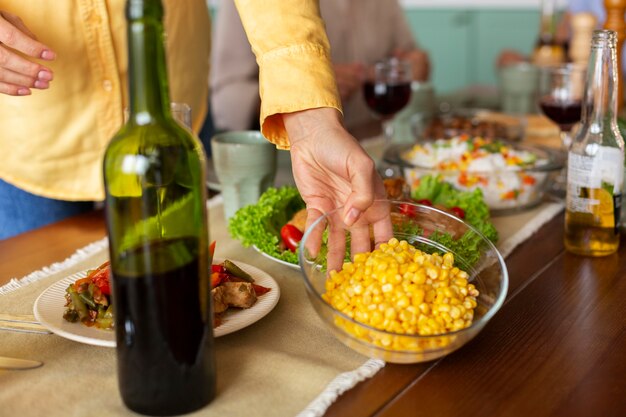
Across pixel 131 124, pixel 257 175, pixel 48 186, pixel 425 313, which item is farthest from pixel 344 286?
pixel 48 186

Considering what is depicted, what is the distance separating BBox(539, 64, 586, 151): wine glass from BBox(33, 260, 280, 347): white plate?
3.64 feet

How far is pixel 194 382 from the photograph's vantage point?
0.80 metres

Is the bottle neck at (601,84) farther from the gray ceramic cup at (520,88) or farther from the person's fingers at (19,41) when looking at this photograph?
the gray ceramic cup at (520,88)

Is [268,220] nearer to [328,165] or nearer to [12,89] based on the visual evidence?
[328,165]

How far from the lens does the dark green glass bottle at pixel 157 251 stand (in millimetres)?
718

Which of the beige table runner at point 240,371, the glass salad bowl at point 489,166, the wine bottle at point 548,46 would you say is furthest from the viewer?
the wine bottle at point 548,46

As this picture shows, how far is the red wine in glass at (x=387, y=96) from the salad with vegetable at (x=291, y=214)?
530 millimetres

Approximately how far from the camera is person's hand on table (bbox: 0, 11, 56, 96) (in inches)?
48.9

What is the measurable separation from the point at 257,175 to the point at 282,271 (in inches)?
12.2

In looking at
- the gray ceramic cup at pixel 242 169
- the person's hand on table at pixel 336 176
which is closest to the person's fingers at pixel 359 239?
the person's hand on table at pixel 336 176

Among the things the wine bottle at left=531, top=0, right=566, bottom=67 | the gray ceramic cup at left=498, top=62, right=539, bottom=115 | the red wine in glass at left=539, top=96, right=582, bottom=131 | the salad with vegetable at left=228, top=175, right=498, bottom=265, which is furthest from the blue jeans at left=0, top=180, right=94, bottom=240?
the wine bottle at left=531, top=0, right=566, bottom=67

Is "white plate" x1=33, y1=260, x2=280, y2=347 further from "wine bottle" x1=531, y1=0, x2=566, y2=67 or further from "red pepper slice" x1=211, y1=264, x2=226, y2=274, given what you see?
"wine bottle" x1=531, y1=0, x2=566, y2=67

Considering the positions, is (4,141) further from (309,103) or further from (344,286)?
(344,286)

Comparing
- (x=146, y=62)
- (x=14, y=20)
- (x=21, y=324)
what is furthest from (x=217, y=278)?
(x=14, y=20)
